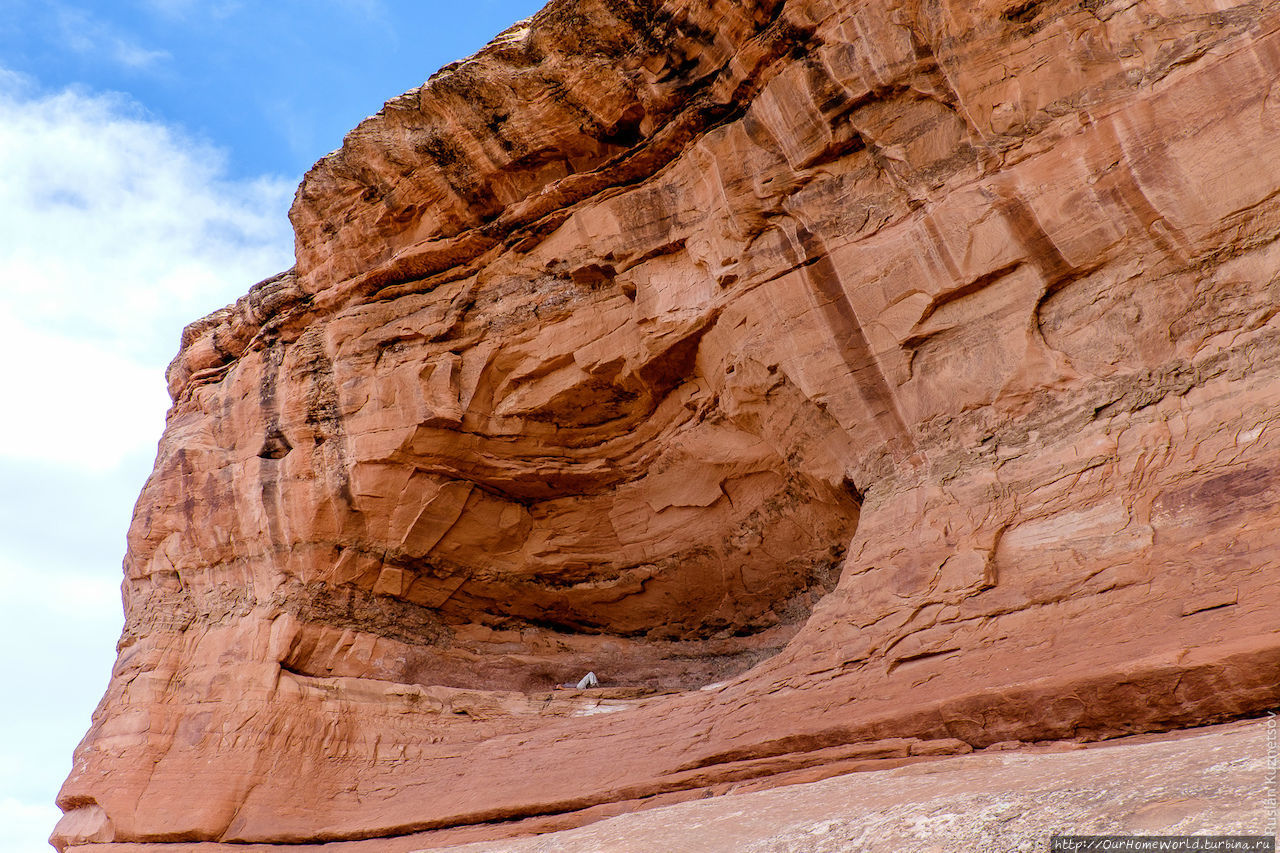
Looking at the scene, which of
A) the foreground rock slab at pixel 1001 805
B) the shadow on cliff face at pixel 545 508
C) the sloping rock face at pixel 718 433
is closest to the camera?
the foreground rock slab at pixel 1001 805

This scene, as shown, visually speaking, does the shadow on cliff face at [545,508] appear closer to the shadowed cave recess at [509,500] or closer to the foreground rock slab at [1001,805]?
the shadowed cave recess at [509,500]

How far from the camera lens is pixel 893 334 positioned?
957cm

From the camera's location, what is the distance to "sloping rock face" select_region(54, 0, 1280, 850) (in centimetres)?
751

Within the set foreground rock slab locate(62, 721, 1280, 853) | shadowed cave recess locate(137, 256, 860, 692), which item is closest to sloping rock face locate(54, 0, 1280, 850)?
shadowed cave recess locate(137, 256, 860, 692)

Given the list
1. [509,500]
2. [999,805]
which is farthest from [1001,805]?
[509,500]

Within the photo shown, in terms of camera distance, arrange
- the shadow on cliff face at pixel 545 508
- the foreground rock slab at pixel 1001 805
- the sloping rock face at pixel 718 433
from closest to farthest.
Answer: the foreground rock slab at pixel 1001 805
the sloping rock face at pixel 718 433
the shadow on cliff face at pixel 545 508

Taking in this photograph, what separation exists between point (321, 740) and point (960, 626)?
25.3 ft

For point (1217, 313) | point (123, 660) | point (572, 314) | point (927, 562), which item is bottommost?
point (927, 562)

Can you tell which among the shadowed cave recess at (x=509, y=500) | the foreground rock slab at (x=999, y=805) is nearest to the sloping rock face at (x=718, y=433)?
the shadowed cave recess at (x=509, y=500)

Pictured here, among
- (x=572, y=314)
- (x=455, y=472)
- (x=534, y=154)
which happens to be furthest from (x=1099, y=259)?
(x=455, y=472)

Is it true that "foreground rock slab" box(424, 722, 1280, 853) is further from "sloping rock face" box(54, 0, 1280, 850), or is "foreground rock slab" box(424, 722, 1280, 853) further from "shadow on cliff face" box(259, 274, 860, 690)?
"shadow on cliff face" box(259, 274, 860, 690)

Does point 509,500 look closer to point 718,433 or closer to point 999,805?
point 718,433

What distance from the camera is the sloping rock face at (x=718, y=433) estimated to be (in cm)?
751

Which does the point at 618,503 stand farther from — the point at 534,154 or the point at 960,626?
the point at 960,626
